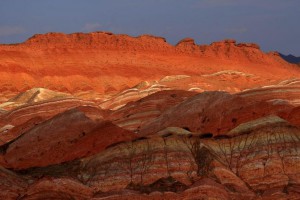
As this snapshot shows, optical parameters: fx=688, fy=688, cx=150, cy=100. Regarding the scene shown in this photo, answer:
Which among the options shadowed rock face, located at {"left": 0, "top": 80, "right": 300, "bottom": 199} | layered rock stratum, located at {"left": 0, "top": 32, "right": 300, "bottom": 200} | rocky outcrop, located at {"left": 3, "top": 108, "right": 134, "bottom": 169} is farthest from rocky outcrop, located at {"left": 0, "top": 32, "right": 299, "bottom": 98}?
shadowed rock face, located at {"left": 0, "top": 80, "right": 300, "bottom": 199}

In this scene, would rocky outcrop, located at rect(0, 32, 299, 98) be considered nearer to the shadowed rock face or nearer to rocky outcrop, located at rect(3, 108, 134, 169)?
rocky outcrop, located at rect(3, 108, 134, 169)

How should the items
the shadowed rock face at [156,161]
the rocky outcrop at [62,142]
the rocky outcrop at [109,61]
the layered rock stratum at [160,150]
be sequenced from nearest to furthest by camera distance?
the shadowed rock face at [156,161]
the layered rock stratum at [160,150]
the rocky outcrop at [62,142]
the rocky outcrop at [109,61]

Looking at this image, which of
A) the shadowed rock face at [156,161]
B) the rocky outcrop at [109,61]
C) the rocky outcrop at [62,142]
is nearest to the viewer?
the shadowed rock face at [156,161]

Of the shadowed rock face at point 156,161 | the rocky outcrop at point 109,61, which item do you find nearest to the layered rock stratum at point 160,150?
the shadowed rock face at point 156,161

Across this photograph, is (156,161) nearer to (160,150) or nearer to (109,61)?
(160,150)

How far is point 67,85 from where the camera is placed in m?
82.4

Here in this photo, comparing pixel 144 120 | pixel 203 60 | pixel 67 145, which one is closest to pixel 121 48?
pixel 203 60

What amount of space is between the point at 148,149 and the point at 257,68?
65880 mm

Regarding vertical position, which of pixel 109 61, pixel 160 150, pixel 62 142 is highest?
pixel 109 61

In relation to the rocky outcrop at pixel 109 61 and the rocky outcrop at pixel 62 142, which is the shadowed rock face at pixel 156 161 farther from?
the rocky outcrop at pixel 109 61

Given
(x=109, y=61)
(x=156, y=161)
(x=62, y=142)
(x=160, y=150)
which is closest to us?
(x=156, y=161)

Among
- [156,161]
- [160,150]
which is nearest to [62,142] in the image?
[160,150]

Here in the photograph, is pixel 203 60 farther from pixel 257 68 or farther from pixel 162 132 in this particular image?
pixel 162 132

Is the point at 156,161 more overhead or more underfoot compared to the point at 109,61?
more underfoot
